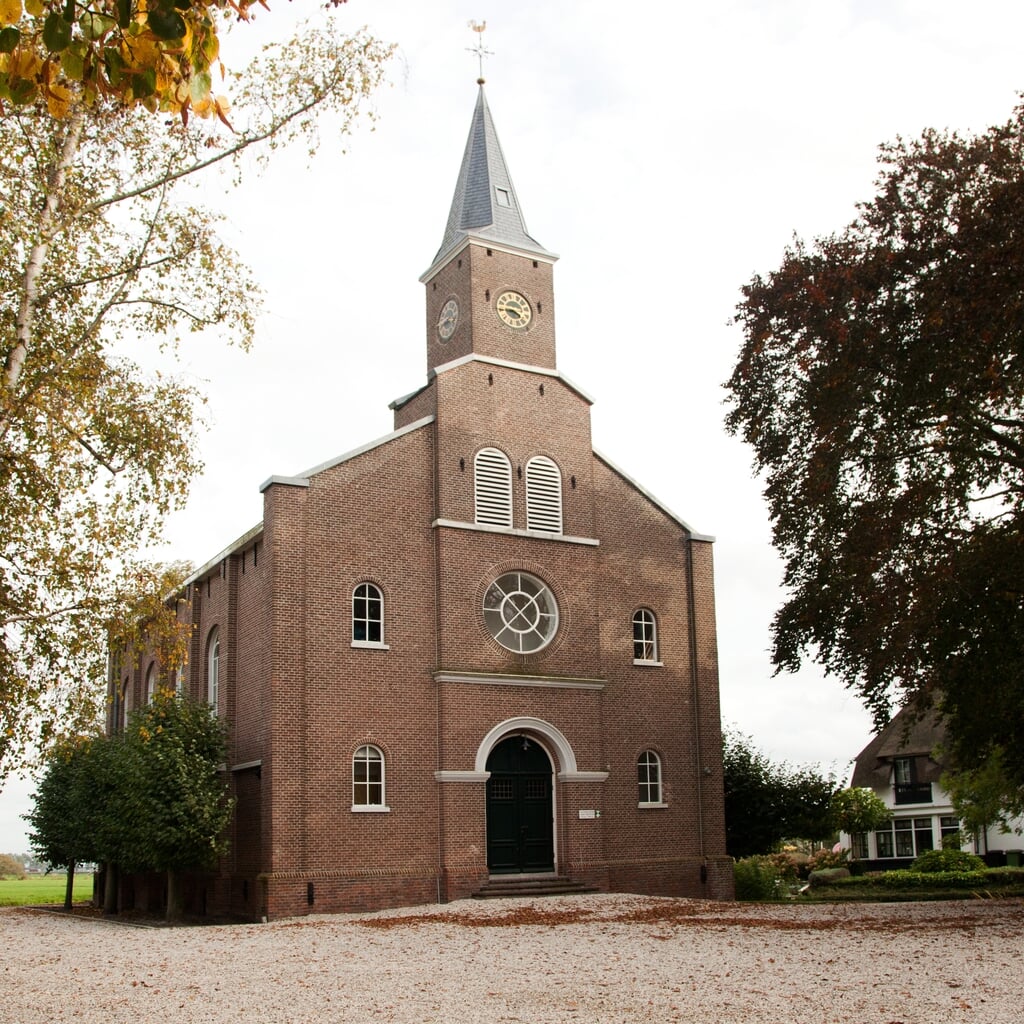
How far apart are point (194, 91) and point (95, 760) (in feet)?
80.3

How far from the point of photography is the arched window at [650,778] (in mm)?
27062

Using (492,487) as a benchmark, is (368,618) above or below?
below

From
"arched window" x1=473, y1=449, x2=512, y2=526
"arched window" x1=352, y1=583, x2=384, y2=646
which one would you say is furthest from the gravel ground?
"arched window" x1=473, y1=449, x2=512, y2=526

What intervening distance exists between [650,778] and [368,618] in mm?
7764

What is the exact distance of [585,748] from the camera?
2616 centimetres

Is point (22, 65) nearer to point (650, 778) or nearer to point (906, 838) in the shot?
point (650, 778)

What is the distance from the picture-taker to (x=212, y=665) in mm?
28016

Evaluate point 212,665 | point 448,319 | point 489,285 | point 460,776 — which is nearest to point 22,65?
point 460,776

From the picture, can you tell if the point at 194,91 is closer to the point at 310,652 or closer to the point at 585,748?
the point at 310,652

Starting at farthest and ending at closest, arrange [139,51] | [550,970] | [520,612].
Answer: [520,612]
[550,970]
[139,51]

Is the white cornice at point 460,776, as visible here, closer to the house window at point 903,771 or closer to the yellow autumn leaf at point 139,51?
the yellow autumn leaf at point 139,51

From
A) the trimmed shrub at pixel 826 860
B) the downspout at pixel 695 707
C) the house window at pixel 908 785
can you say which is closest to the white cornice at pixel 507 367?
the downspout at pixel 695 707

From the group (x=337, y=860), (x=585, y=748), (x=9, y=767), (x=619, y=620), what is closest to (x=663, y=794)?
(x=585, y=748)

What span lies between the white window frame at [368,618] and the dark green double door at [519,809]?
361 cm
